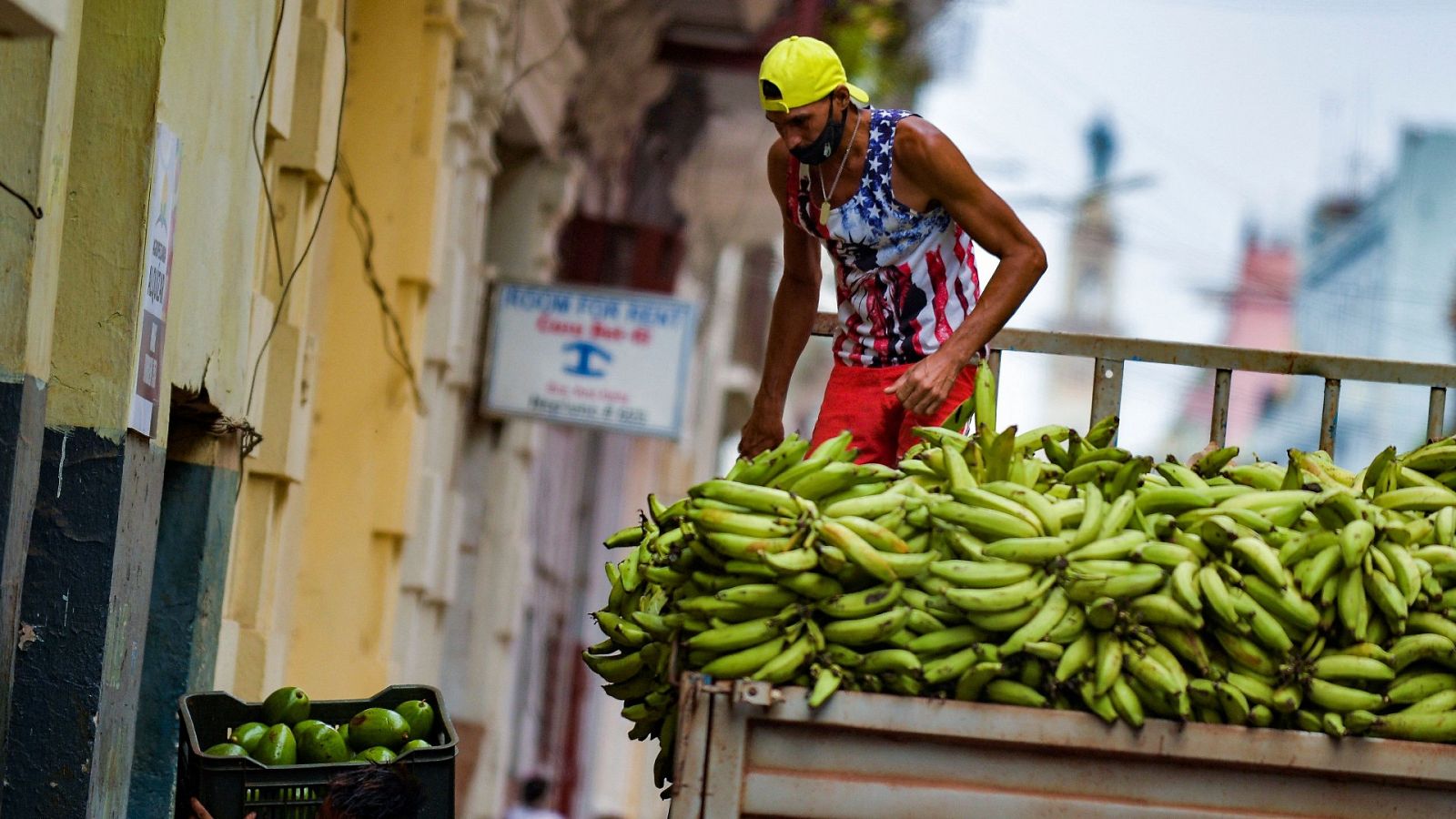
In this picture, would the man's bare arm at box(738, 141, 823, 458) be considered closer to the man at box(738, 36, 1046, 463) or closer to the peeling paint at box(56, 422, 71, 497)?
the man at box(738, 36, 1046, 463)

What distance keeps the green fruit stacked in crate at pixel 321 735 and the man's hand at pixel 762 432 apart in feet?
4.83

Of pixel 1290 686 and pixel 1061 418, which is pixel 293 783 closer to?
pixel 1290 686

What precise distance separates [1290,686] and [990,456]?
0.83 meters

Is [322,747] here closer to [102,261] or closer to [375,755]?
[375,755]

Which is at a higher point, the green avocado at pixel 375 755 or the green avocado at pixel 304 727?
the green avocado at pixel 304 727

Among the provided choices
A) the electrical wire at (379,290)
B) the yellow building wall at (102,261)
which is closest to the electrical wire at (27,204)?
the yellow building wall at (102,261)

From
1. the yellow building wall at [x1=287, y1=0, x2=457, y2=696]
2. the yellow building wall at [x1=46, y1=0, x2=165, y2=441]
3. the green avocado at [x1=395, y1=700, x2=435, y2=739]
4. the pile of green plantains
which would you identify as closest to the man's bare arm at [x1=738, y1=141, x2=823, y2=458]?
the green avocado at [x1=395, y1=700, x2=435, y2=739]

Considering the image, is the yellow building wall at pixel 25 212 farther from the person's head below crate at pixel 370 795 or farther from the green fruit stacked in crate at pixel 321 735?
the person's head below crate at pixel 370 795

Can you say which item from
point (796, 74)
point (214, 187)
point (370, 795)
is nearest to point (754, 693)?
point (370, 795)

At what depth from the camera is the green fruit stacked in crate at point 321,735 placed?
15.1 ft

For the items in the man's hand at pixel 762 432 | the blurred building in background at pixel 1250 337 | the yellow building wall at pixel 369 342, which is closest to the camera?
the man's hand at pixel 762 432

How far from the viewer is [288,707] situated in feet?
16.0

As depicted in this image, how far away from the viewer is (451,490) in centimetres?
1210

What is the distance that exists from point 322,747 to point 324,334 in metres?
5.46
